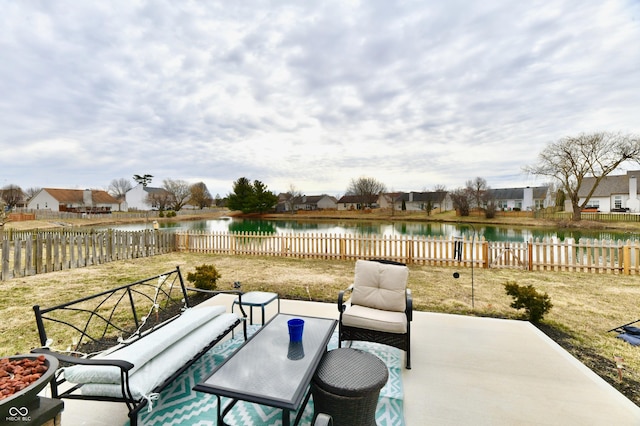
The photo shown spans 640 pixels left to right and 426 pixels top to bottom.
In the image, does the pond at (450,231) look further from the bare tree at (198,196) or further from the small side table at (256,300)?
the bare tree at (198,196)

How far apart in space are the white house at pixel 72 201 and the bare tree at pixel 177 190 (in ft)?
33.8

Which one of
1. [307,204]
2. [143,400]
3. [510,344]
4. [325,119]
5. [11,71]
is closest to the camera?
[143,400]

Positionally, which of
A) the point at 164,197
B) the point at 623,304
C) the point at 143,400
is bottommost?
the point at 623,304

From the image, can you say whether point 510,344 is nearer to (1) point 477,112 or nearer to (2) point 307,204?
→ (1) point 477,112

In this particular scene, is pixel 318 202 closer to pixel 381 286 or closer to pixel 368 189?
pixel 368 189

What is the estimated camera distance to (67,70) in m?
7.65

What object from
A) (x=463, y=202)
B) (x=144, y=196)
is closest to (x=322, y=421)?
(x=463, y=202)

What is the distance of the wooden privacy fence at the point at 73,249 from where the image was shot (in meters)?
6.77

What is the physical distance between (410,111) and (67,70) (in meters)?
13.3

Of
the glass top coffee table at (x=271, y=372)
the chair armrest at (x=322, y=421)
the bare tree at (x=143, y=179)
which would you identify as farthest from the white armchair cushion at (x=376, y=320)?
the bare tree at (x=143, y=179)

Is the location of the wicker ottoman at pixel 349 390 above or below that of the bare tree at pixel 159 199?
below

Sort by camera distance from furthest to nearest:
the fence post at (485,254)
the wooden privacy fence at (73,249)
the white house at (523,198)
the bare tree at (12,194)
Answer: the bare tree at (12,194), the white house at (523,198), the fence post at (485,254), the wooden privacy fence at (73,249)

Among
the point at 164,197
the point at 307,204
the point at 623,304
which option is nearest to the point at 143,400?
the point at 623,304

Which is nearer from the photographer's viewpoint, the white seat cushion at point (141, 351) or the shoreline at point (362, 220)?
the white seat cushion at point (141, 351)
